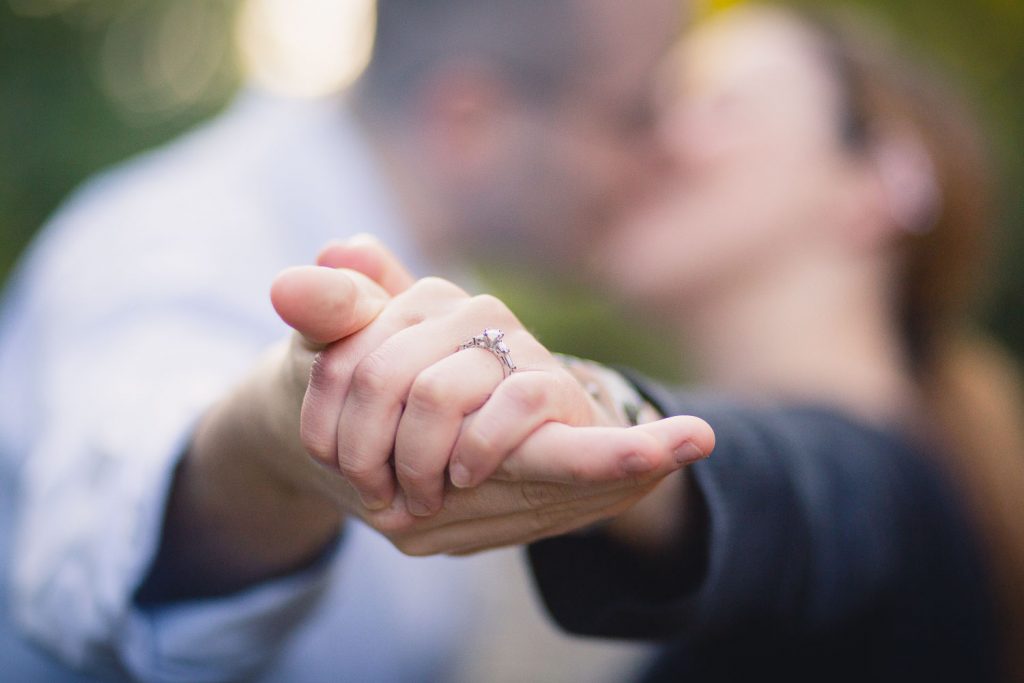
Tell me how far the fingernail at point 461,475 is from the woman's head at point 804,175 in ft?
5.42

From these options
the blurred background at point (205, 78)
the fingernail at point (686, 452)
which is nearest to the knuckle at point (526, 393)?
the fingernail at point (686, 452)

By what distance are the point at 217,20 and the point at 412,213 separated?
1698 millimetres

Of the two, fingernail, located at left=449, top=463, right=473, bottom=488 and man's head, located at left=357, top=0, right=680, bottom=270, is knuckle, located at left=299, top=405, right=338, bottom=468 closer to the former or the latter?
fingernail, located at left=449, top=463, right=473, bottom=488

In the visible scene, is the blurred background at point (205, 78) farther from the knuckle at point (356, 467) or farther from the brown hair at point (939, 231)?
the knuckle at point (356, 467)

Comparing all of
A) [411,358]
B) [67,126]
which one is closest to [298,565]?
[411,358]

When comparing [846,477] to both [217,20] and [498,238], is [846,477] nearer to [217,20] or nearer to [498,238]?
[498,238]

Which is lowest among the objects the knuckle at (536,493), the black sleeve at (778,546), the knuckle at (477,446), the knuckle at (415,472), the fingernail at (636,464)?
the black sleeve at (778,546)

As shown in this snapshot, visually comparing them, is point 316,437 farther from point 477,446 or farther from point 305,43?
point 305,43

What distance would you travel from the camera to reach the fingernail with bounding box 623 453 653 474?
512 millimetres

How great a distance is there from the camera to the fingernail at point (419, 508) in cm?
59

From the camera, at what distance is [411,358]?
1.87 feet

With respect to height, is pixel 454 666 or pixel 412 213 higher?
pixel 412 213

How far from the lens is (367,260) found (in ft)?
2.20

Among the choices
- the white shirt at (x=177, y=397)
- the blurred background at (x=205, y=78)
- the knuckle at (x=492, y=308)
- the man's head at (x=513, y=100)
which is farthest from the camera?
the blurred background at (x=205, y=78)
